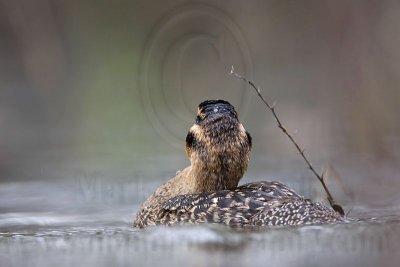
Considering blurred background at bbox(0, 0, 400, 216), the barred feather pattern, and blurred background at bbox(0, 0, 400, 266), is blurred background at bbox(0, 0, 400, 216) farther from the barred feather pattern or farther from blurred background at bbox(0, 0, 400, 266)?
the barred feather pattern

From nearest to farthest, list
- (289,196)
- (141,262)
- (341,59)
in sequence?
(141,262) → (289,196) → (341,59)

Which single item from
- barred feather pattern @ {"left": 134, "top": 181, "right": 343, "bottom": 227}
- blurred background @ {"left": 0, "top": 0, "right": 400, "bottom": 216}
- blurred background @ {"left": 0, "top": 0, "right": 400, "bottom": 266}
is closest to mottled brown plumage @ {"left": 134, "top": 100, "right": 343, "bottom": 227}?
barred feather pattern @ {"left": 134, "top": 181, "right": 343, "bottom": 227}

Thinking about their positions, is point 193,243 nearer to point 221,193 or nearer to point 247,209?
point 247,209

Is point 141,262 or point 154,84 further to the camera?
point 154,84

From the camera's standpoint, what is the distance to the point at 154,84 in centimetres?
1262

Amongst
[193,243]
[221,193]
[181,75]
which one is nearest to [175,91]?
[181,75]

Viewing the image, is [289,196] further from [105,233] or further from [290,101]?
[290,101]

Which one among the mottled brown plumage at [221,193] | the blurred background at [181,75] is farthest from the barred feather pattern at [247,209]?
the blurred background at [181,75]

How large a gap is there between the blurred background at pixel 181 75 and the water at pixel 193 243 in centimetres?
256

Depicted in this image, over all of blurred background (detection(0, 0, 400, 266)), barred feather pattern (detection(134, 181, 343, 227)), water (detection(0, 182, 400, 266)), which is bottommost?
water (detection(0, 182, 400, 266))

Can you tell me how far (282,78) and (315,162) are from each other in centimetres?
199

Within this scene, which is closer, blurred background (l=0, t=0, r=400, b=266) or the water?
the water

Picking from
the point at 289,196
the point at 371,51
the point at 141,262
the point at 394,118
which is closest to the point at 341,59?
the point at 371,51

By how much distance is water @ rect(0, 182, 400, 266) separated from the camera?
7.01 meters
